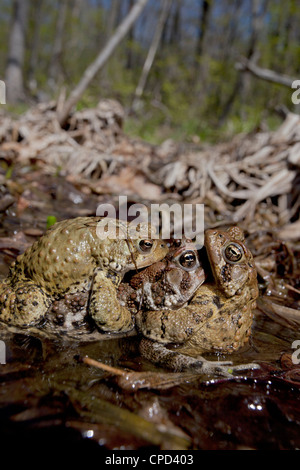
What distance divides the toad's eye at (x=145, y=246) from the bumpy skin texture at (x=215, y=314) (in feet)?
1.24

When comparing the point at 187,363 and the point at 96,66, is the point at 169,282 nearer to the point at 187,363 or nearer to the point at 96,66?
the point at 187,363

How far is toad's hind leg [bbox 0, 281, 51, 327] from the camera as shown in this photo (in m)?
2.00

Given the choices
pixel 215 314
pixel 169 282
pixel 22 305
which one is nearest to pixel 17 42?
pixel 22 305

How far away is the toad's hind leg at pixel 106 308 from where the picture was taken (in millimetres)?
1974

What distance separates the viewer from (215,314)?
214 cm

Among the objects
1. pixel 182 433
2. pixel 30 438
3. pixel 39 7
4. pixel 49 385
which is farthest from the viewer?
pixel 39 7

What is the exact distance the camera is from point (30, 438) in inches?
53.1

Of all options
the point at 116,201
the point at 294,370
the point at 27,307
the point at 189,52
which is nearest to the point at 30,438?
the point at 27,307

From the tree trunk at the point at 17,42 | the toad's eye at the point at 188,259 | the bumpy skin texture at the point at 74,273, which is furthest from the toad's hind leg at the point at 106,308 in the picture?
the tree trunk at the point at 17,42

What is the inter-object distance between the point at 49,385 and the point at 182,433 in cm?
69

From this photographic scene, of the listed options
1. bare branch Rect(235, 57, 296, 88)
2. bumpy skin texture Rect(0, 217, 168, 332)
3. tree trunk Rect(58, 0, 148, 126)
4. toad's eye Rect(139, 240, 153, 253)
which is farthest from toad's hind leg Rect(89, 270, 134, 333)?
bare branch Rect(235, 57, 296, 88)

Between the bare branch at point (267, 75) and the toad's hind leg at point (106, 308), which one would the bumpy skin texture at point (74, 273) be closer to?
the toad's hind leg at point (106, 308)

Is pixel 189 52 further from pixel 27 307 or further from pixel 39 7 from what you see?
pixel 27 307

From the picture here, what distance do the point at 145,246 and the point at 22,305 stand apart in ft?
2.82
